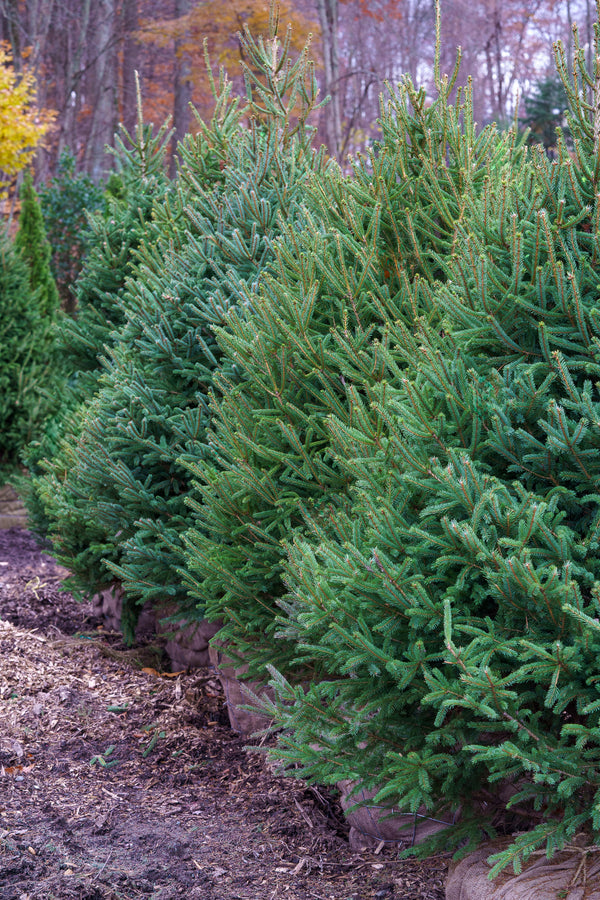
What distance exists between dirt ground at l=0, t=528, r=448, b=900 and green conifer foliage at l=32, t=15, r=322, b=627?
69cm

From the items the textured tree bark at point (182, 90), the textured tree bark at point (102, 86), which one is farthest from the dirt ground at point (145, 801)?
the textured tree bark at point (102, 86)

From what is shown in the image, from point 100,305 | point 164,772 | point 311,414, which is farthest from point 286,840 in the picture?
point 100,305

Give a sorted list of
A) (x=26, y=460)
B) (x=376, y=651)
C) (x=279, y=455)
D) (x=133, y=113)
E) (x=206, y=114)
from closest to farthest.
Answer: (x=376, y=651), (x=279, y=455), (x=26, y=460), (x=133, y=113), (x=206, y=114)

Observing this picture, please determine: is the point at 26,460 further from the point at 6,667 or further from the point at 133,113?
the point at 133,113

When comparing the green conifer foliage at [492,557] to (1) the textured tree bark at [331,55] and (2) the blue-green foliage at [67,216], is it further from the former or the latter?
Answer: (1) the textured tree bark at [331,55]

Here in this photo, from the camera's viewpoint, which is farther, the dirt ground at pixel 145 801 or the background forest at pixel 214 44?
the background forest at pixel 214 44

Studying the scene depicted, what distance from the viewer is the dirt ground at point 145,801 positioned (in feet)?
9.30

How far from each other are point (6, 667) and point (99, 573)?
0.79 meters

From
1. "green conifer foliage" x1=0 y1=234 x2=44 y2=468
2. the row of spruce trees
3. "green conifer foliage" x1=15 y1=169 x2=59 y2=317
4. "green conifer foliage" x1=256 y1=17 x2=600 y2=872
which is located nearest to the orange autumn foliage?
"green conifer foliage" x1=15 y1=169 x2=59 y2=317

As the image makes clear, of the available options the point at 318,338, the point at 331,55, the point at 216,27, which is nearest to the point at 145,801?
the point at 318,338

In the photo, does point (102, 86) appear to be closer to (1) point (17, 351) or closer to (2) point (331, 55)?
(2) point (331, 55)

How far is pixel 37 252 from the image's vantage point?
35.2ft

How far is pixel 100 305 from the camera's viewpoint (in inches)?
258

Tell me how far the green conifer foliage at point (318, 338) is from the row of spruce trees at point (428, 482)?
1cm
